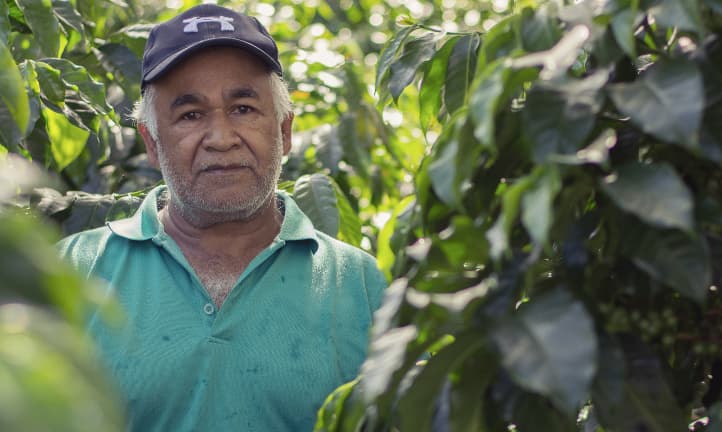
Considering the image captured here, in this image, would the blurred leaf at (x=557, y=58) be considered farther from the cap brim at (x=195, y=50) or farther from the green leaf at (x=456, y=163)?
the cap brim at (x=195, y=50)

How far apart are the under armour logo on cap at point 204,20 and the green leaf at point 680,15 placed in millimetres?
1537

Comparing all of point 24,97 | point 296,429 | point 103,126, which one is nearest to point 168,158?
point 103,126

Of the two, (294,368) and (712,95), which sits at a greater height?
(712,95)

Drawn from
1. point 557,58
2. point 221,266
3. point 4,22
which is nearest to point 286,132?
point 221,266

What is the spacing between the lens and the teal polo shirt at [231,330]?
2117mm

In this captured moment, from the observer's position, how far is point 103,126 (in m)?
2.95

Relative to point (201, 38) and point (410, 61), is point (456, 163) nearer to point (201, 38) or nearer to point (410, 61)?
point (410, 61)

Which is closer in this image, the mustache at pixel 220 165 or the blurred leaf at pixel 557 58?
the blurred leaf at pixel 557 58

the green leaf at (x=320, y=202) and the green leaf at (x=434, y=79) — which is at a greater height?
the green leaf at (x=434, y=79)

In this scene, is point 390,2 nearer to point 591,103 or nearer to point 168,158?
point 168,158

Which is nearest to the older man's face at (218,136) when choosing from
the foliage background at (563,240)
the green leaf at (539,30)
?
the foliage background at (563,240)

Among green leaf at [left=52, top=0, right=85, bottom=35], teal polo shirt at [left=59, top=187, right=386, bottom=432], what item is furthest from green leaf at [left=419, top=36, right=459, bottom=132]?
green leaf at [left=52, top=0, right=85, bottom=35]

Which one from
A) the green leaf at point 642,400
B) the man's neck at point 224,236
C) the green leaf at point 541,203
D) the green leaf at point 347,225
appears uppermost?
the green leaf at point 541,203

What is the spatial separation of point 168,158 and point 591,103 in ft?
5.24
